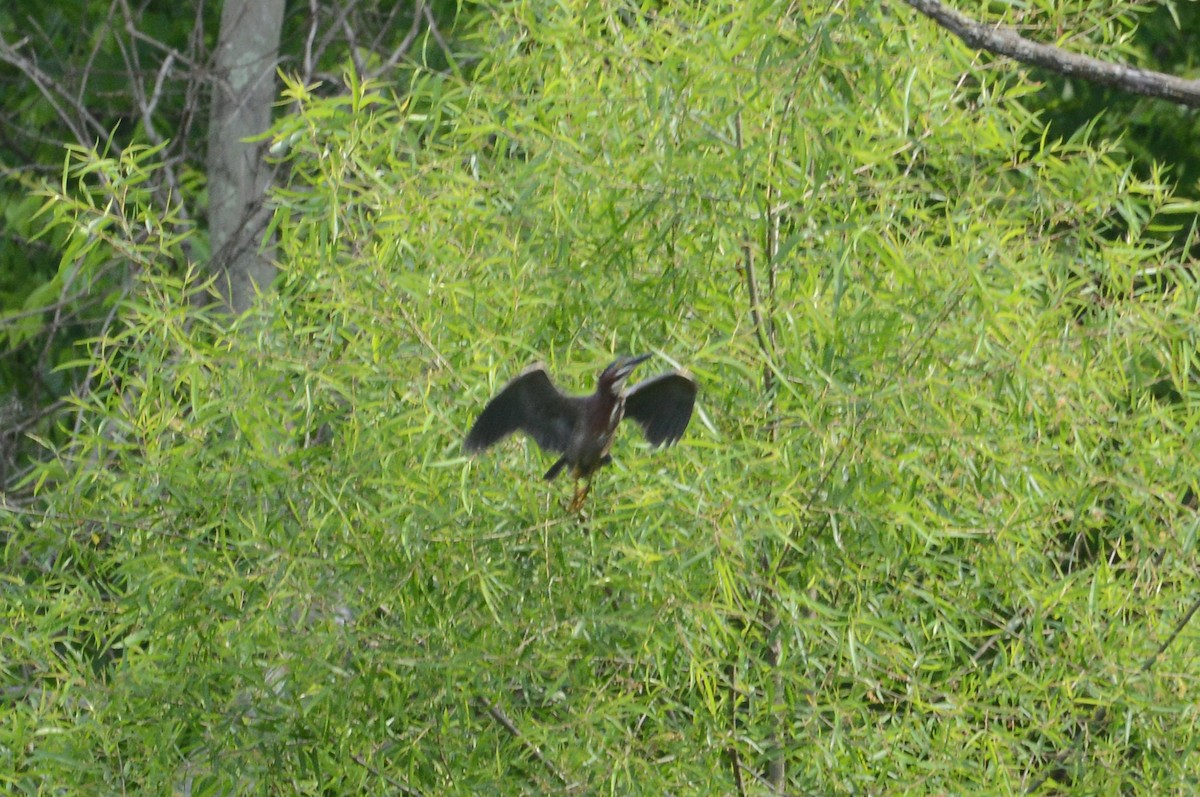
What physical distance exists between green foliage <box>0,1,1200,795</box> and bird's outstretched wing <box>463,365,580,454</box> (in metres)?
0.07

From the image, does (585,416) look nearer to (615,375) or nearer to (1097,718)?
(615,375)

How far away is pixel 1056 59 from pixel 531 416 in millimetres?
1035

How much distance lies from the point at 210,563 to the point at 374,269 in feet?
2.22

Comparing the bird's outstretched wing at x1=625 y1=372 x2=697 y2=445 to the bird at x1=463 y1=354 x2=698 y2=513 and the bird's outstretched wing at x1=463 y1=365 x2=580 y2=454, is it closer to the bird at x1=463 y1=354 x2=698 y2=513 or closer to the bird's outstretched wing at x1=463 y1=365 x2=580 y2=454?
the bird at x1=463 y1=354 x2=698 y2=513

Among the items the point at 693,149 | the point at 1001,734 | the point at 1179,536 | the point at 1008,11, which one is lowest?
the point at 1001,734

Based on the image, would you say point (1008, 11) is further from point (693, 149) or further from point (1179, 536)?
point (1179, 536)

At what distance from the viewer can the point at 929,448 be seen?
291 centimetres

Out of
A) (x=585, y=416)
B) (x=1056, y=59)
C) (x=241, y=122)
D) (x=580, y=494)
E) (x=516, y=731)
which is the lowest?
(x=241, y=122)

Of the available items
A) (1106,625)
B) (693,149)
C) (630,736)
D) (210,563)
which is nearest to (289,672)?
(210,563)

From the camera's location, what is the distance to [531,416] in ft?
9.22

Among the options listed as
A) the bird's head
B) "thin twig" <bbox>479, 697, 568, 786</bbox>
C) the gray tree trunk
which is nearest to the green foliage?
"thin twig" <bbox>479, 697, 568, 786</bbox>

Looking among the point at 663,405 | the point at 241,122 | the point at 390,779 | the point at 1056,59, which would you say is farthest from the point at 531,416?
the point at 241,122

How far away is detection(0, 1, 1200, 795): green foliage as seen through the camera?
281 cm

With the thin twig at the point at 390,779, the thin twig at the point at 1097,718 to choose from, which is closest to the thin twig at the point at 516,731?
the thin twig at the point at 390,779
